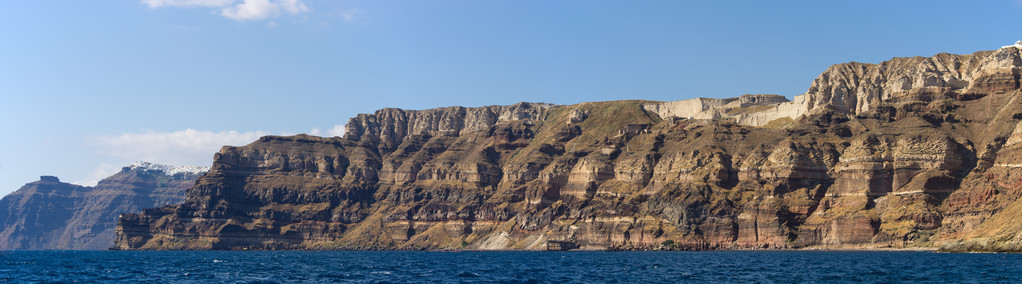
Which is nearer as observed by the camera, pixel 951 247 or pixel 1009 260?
pixel 1009 260

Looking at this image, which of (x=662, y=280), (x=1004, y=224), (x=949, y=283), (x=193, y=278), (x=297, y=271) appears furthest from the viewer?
(x=1004, y=224)

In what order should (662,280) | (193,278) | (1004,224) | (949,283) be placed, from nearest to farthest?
1. (949,283)
2. (662,280)
3. (193,278)
4. (1004,224)

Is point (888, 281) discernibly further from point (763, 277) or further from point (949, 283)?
point (763, 277)

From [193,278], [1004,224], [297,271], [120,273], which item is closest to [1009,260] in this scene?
[1004,224]

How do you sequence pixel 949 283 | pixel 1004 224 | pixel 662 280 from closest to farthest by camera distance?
pixel 949 283 → pixel 662 280 → pixel 1004 224

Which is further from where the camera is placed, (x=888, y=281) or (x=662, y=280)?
(x=662, y=280)

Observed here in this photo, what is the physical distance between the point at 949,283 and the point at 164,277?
9725cm

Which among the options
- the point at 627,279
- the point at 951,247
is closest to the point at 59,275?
the point at 627,279

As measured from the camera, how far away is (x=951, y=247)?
190 m

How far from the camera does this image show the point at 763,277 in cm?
12100

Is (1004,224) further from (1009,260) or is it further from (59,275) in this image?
(59,275)

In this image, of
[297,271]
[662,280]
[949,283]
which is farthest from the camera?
[297,271]

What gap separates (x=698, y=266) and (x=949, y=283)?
49.7m

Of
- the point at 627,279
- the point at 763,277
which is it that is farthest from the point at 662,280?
the point at 763,277
